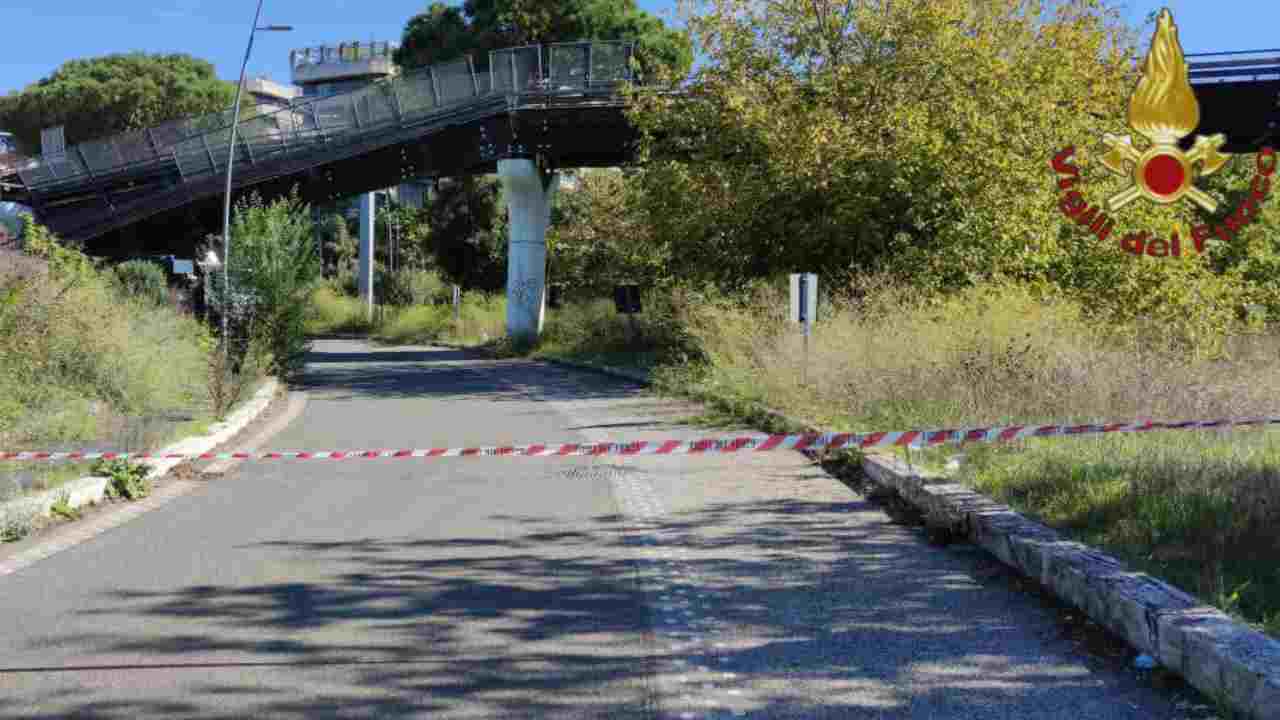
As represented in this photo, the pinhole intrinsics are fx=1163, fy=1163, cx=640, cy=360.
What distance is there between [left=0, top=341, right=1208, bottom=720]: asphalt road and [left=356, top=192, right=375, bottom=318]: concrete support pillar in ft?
149

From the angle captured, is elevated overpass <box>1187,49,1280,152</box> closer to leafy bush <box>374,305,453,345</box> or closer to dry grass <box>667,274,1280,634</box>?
dry grass <box>667,274,1280,634</box>

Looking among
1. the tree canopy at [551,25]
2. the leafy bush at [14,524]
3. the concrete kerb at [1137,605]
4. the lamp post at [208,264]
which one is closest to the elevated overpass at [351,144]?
the lamp post at [208,264]

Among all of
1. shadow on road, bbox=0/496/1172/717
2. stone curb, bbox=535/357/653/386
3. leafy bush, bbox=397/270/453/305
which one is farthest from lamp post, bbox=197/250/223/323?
leafy bush, bbox=397/270/453/305

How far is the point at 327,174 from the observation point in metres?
31.7

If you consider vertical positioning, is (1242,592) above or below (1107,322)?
below

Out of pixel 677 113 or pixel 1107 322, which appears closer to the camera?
pixel 1107 322

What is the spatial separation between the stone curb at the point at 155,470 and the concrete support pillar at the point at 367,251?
3692 cm

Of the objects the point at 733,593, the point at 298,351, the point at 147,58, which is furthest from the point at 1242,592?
the point at 147,58

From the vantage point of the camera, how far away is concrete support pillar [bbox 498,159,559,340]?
35.3 m

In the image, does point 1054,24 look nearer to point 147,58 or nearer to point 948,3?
point 948,3

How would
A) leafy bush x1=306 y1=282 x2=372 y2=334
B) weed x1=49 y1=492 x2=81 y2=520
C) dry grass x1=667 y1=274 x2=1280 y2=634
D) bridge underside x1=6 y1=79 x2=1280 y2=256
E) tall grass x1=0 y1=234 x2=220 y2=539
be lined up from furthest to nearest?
leafy bush x1=306 y1=282 x2=372 y2=334 < bridge underside x1=6 y1=79 x2=1280 y2=256 < tall grass x1=0 y1=234 x2=220 y2=539 < weed x1=49 y1=492 x2=81 y2=520 < dry grass x1=667 y1=274 x2=1280 y2=634

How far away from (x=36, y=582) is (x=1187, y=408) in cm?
994

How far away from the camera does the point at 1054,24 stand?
22797 mm

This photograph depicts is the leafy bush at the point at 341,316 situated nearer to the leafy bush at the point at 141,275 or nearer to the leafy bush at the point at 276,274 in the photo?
the leafy bush at the point at 141,275
